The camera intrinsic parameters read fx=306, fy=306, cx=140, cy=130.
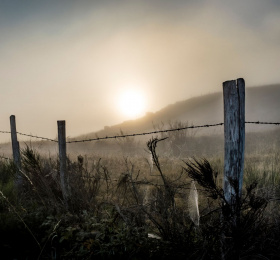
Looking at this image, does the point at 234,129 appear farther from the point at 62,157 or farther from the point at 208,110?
the point at 208,110

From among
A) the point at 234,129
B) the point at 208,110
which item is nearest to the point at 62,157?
the point at 234,129

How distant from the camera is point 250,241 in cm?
240

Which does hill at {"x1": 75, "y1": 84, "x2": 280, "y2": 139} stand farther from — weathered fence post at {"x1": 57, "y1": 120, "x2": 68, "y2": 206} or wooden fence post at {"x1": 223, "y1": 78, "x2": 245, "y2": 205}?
wooden fence post at {"x1": 223, "y1": 78, "x2": 245, "y2": 205}

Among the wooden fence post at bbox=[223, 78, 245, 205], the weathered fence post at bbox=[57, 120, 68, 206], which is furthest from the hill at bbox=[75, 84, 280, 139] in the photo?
the wooden fence post at bbox=[223, 78, 245, 205]

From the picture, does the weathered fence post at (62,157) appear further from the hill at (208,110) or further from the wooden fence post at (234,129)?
the hill at (208,110)

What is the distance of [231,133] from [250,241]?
2.87 ft

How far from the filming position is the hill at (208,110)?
48.3 metres

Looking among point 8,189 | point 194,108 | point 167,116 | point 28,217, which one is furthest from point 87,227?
point 194,108

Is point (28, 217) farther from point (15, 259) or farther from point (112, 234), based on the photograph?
point (112, 234)

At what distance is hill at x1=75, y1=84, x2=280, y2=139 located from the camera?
48.3m

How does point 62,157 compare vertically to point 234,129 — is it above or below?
below

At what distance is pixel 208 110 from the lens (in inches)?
2248

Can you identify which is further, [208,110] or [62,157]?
[208,110]

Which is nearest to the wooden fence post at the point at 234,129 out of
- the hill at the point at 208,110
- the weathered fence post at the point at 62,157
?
the weathered fence post at the point at 62,157
